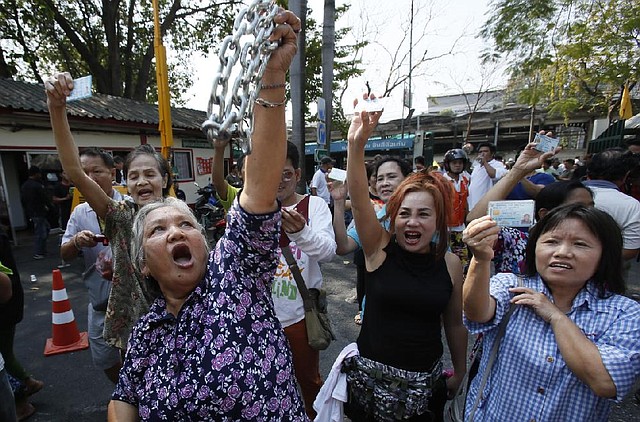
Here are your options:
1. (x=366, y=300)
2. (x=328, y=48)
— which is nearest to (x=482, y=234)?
(x=366, y=300)

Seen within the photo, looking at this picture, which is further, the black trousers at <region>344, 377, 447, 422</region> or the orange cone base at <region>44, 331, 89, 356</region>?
the orange cone base at <region>44, 331, 89, 356</region>

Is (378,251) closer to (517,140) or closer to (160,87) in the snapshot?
(160,87)

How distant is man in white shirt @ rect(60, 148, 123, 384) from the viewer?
2.22 meters

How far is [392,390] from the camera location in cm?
158

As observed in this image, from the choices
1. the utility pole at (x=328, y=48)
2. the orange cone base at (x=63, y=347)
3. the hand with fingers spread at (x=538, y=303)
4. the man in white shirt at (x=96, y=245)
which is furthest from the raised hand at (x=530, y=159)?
the utility pole at (x=328, y=48)

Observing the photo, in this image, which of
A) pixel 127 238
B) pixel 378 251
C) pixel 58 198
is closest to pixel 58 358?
pixel 127 238

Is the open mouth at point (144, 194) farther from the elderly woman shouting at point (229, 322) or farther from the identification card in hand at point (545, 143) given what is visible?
the identification card in hand at point (545, 143)

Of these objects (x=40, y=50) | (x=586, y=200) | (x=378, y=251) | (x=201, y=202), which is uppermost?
(x=40, y=50)

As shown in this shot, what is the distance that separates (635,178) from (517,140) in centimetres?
2292

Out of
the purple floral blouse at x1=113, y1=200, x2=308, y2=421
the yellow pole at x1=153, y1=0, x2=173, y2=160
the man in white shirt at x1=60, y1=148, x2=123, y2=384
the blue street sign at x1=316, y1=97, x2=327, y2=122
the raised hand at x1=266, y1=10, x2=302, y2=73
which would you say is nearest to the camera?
the raised hand at x1=266, y1=10, x2=302, y2=73

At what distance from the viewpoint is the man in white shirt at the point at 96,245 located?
2219 millimetres

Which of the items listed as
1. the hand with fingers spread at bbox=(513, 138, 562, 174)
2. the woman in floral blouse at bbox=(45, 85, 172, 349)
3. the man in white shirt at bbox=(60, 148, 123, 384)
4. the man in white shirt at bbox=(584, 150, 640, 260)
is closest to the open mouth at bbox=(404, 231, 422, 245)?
the hand with fingers spread at bbox=(513, 138, 562, 174)

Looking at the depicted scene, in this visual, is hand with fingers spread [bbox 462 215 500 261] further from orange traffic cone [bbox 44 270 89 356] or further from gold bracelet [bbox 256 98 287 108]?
orange traffic cone [bbox 44 270 89 356]

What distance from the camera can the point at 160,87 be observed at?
5.72 meters
